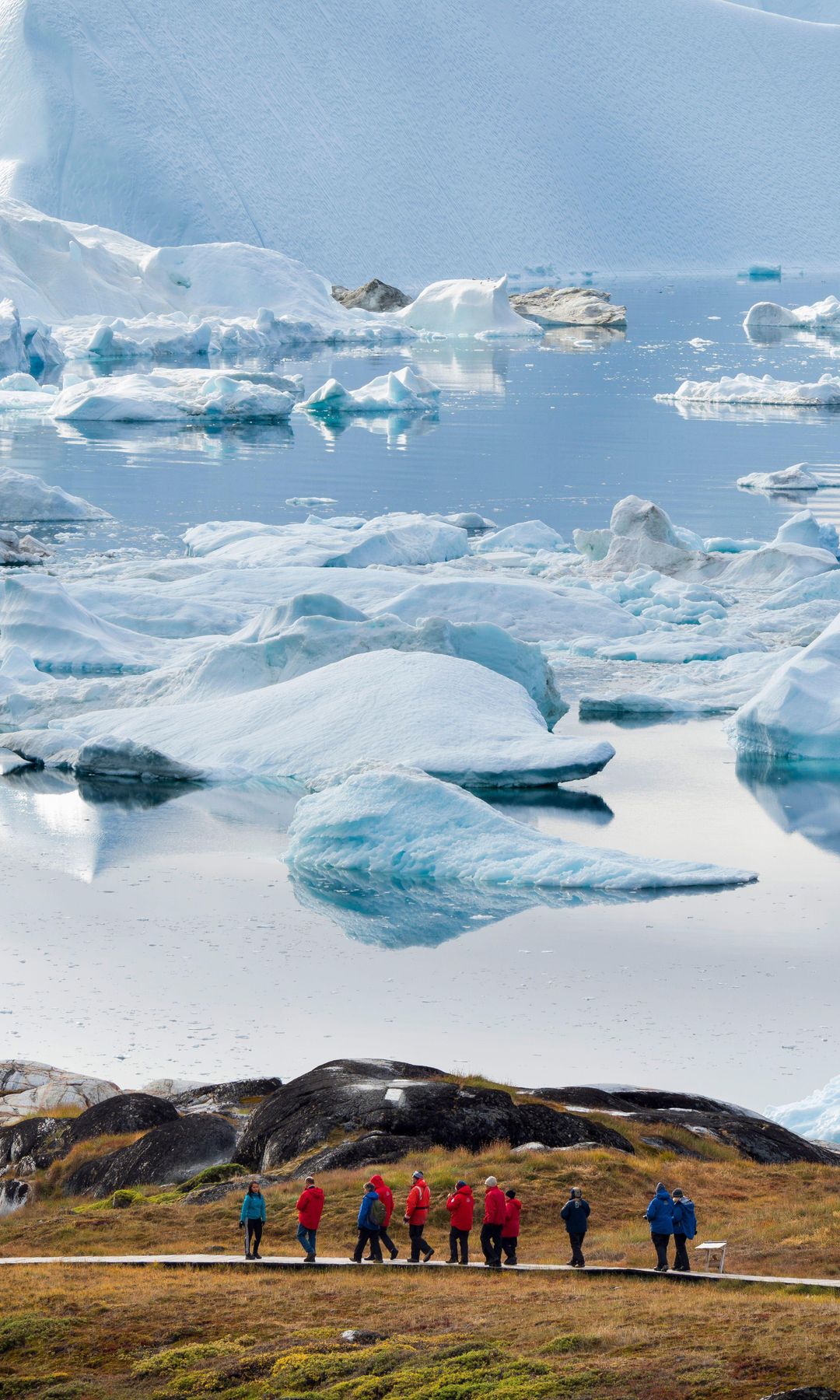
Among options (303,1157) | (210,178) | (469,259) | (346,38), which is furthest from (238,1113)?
(346,38)

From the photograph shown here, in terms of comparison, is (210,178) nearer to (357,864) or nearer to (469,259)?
(469,259)

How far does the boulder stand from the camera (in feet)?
35.4

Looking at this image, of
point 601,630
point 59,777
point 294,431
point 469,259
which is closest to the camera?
point 59,777

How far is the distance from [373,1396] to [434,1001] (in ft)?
22.4

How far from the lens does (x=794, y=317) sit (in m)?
80.3

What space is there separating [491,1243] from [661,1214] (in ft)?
3.12

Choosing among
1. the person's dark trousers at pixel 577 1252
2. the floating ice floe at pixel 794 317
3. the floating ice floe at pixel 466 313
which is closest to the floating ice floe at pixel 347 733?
the person's dark trousers at pixel 577 1252

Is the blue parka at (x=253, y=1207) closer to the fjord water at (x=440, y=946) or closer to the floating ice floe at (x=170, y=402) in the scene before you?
the fjord water at (x=440, y=946)

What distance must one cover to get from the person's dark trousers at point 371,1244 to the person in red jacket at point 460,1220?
39 centimetres

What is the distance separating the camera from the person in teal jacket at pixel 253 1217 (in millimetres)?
8883

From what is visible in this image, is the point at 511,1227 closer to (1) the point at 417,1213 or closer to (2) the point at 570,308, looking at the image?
(1) the point at 417,1213

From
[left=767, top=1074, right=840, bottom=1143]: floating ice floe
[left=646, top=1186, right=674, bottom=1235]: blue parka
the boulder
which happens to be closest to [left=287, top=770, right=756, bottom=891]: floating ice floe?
[left=767, top=1074, right=840, bottom=1143]: floating ice floe

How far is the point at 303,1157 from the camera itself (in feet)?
34.7

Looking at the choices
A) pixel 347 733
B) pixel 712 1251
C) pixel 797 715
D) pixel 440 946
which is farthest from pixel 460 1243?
pixel 797 715
